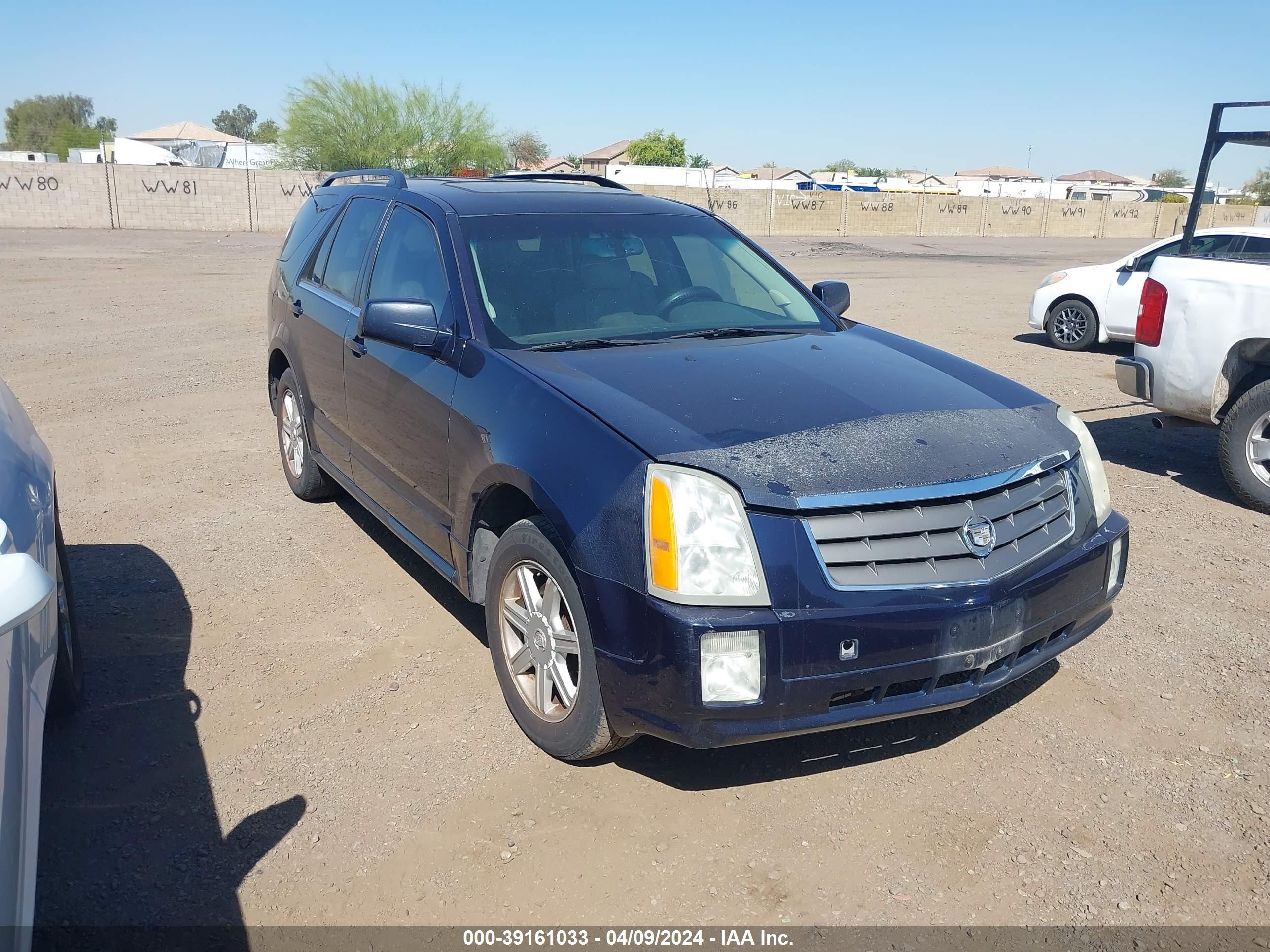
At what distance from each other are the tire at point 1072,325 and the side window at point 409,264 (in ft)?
32.8

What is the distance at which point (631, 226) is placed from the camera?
462 centimetres

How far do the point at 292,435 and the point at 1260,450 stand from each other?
5.77m

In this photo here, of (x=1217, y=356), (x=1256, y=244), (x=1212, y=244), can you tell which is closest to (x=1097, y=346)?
(x=1212, y=244)

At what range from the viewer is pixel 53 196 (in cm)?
3425

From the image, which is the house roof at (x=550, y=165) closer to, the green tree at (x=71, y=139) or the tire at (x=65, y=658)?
the green tree at (x=71, y=139)

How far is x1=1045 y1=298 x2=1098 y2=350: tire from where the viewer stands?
1237cm

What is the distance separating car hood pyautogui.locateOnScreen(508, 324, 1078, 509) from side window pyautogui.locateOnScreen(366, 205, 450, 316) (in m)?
0.68

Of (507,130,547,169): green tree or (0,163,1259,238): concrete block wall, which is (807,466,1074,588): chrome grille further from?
(507,130,547,169): green tree

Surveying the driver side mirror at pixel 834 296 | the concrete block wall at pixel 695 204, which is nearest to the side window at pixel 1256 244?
the driver side mirror at pixel 834 296

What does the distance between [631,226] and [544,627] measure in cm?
207

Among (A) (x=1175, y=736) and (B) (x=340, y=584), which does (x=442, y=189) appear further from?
(A) (x=1175, y=736)

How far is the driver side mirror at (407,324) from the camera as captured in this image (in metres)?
3.85

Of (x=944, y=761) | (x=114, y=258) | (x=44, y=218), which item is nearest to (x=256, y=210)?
(x=44, y=218)

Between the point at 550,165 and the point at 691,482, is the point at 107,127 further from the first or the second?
the point at 691,482
